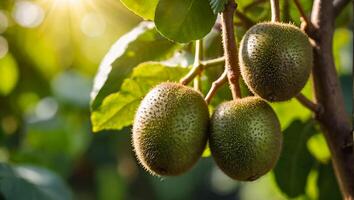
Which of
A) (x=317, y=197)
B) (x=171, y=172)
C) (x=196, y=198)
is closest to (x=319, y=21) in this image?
(x=171, y=172)

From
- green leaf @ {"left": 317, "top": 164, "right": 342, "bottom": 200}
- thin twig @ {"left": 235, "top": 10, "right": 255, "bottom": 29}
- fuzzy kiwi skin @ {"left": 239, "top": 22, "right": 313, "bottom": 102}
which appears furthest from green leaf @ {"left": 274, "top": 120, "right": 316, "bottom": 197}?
fuzzy kiwi skin @ {"left": 239, "top": 22, "right": 313, "bottom": 102}

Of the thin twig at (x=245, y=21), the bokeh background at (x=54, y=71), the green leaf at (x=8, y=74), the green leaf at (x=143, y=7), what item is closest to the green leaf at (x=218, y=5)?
the green leaf at (x=143, y=7)

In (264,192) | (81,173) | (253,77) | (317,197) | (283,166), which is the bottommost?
(81,173)

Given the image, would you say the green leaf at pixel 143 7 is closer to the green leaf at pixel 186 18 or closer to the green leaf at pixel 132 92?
the green leaf at pixel 186 18

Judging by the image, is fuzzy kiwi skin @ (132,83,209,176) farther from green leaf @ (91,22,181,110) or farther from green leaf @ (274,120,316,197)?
green leaf @ (274,120,316,197)

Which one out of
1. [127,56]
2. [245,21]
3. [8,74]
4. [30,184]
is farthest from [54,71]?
[245,21]

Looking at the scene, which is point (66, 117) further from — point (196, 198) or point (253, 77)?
point (196, 198)
